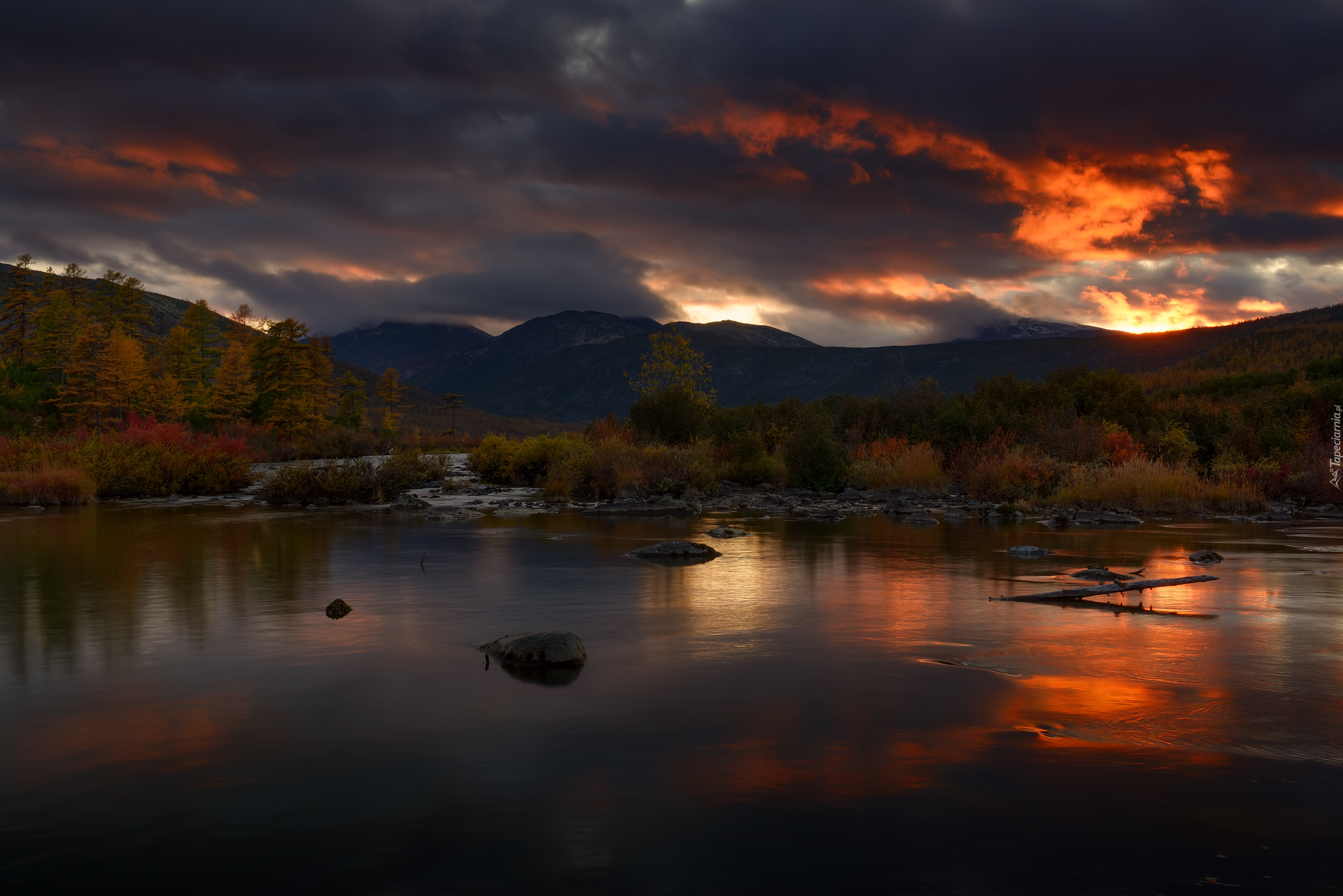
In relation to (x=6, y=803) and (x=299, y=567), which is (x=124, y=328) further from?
(x=6, y=803)

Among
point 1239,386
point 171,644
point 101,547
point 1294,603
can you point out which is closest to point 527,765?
point 171,644

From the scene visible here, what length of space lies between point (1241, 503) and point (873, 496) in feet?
35.5

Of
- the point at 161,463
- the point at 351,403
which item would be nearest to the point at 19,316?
the point at 351,403

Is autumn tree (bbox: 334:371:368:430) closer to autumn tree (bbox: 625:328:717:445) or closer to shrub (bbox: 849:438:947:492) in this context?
autumn tree (bbox: 625:328:717:445)

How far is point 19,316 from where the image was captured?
222ft

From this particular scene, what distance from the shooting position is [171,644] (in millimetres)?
8852

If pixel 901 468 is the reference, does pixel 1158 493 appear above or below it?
below

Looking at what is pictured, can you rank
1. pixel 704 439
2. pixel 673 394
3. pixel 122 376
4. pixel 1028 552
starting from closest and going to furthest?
pixel 1028 552 < pixel 704 439 < pixel 673 394 < pixel 122 376

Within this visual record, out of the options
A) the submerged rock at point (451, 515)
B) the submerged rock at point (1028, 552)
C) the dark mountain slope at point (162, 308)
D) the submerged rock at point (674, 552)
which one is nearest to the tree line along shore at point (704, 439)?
the submerged rock at point (451, 515)

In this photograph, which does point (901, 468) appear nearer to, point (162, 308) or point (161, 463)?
point (161, 463)

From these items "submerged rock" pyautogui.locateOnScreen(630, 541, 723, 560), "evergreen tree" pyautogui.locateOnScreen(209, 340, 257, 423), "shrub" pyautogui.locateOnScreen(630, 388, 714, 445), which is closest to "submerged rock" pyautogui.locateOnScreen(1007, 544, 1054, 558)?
"submerged rock" pyautogui.locateOnScreen(630, 541, 723, 560)

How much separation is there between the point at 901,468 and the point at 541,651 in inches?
1083

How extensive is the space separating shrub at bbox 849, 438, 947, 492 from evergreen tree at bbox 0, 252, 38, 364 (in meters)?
58.0

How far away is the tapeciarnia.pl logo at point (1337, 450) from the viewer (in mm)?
27594
